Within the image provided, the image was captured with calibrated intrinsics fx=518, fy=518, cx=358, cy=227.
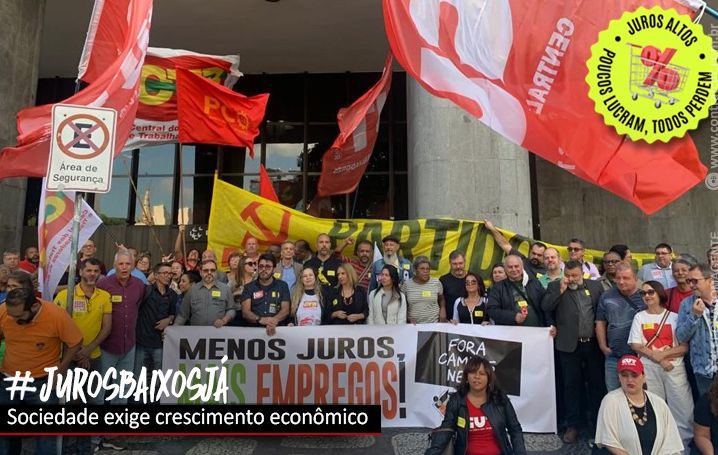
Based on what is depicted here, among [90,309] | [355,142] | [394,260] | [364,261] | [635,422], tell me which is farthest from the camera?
[355,142]

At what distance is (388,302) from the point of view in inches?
241

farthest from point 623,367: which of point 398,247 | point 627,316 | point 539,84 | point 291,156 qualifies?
point 291,156

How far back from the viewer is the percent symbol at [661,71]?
14.4 ft

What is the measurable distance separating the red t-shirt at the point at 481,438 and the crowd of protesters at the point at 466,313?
0.04ft

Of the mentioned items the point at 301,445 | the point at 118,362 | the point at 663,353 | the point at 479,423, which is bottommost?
the point at 301,445

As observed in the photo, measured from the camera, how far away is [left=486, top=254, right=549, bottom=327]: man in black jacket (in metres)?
5.85

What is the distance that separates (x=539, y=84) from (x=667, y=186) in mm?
1445

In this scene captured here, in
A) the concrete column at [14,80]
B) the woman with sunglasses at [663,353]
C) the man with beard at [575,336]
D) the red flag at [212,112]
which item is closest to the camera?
the woman with sunglasses at [663,353]

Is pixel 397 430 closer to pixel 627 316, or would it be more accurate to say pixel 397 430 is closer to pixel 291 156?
pixel 627 316

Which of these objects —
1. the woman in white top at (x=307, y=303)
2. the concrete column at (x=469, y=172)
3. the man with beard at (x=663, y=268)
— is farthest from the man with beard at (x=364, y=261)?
the man with beard at (x=663, y=268)

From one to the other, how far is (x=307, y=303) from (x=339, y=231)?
2.05m

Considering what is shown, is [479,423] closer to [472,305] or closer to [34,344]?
[472,305]

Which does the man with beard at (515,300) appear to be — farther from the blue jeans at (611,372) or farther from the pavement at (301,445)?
the pavement at (301,445)

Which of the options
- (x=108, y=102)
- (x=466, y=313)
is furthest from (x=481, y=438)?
(x=108, y=102)
